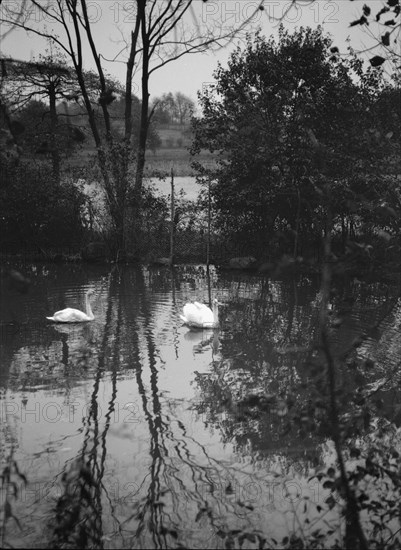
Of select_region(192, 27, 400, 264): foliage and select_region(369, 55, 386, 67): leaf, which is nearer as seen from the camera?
select_region(369, 55, 386, 67): leaf

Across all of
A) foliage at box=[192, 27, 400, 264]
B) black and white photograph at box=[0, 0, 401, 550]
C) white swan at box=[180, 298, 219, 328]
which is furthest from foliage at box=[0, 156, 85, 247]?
white swan at box=[180, 298, 219, 328]

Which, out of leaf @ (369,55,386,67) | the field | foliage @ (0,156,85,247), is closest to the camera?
leaf @ (369,55,386,67)

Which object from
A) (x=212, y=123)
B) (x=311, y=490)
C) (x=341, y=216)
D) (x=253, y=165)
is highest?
(x=212, y=123)

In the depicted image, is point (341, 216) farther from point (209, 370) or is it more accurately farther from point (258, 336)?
point (209, 370)

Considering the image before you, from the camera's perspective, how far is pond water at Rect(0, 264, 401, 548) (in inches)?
203

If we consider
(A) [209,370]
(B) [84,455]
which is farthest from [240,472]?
(A) [209,370]

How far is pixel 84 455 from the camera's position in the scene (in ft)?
21.1

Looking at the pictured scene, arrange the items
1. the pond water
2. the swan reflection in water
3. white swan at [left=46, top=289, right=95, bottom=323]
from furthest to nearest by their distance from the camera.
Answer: white swan at [left=46, top=289, right=95, bottom=323], the swan reflection in water, the pond water

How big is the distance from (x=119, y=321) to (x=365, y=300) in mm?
5648

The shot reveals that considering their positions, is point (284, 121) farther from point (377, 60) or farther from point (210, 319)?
point (377, 60)

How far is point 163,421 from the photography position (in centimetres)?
739

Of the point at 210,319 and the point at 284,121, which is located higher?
the point at 284,121

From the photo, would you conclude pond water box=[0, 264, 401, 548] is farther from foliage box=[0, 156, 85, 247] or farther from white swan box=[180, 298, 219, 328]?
foliage box=[0, 156, 85, 247]

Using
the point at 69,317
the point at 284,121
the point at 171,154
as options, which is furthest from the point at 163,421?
the point at 171,154
